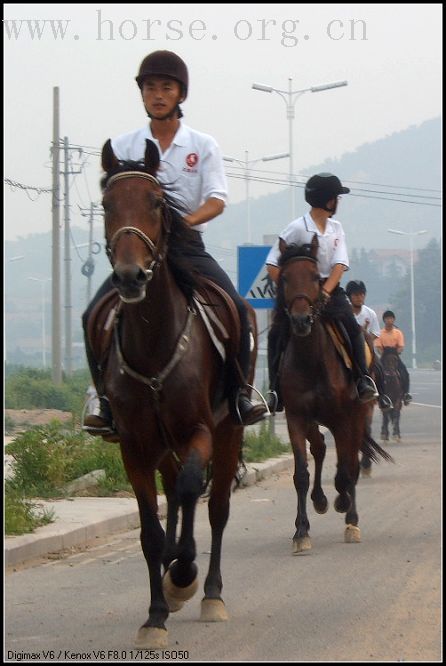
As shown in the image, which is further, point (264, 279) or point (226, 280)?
point (264, 279)

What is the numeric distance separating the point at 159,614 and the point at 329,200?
20.0 ft

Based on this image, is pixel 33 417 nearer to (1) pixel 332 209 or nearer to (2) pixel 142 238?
(1) pixel 332 209

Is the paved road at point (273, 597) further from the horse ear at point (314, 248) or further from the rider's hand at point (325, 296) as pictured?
the horse ear at point (314, 248)

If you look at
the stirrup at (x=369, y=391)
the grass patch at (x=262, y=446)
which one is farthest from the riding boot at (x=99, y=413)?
the grass patch at (x=262, y=446)

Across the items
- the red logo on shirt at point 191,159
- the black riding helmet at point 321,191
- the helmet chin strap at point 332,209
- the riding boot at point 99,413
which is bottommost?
the riding boot at point 99,413

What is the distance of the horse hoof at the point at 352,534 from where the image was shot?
1245 centimetres

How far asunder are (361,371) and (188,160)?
4816mm

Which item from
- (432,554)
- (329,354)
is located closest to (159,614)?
(432,554)

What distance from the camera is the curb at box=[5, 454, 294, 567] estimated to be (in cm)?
1177

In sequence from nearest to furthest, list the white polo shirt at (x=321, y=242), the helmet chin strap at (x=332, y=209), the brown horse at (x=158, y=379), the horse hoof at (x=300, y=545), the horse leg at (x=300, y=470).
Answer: the brown horse at (x=158, y=379)
the horse hoof at (x=300, y=545)
the horse leg at (x=300, y=470)
the white polo shirt at (x=321, y=242)
the helmet chin strap at (x=332, y=209)

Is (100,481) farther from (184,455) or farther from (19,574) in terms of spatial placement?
(184,455)

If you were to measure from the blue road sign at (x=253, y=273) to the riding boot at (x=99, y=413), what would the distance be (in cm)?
1407

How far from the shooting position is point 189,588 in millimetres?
8047

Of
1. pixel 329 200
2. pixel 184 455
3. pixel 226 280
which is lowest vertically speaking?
pixel 184 455
